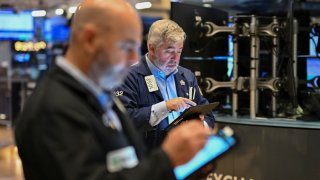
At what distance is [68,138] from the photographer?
1.08 m

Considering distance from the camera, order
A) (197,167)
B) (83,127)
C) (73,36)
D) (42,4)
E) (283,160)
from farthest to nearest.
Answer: (42,4)
(283,160)
(197,167)
(73,36)
(83,127)

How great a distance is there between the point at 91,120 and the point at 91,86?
0.10 meters

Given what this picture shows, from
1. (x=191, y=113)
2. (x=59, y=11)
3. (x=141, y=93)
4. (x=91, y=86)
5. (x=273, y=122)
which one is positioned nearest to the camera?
(x=91, y=86)

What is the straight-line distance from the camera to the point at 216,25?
15.9ft

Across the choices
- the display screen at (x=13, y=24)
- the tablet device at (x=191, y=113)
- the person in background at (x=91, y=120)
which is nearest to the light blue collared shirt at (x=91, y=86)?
the person in background at (x=91, y=120)

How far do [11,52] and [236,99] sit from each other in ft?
25.1

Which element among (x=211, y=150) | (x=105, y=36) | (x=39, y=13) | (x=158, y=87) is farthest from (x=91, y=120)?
(x=39, y=13)

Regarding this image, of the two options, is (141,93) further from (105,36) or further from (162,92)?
(105,36)

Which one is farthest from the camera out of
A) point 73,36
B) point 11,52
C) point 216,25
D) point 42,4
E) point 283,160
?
point 42,4

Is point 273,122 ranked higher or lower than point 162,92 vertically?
lower

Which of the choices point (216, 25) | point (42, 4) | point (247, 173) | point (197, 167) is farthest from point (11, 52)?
point (197, 167)

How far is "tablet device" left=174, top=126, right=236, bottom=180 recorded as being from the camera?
1354mm

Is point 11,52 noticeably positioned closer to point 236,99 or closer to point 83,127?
point 236,99

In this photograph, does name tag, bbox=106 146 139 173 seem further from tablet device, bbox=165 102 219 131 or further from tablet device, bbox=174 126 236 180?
tablet device, bbox=165 102 219 131
